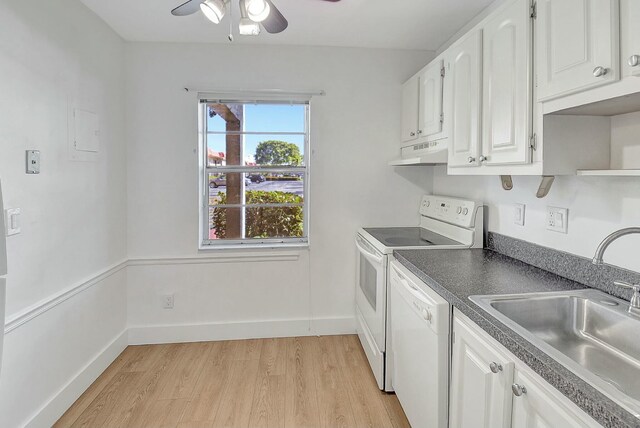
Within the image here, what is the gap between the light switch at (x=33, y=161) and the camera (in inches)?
67.6

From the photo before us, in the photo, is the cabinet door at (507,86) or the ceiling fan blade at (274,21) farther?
the ceiling fan blade at (274,21)

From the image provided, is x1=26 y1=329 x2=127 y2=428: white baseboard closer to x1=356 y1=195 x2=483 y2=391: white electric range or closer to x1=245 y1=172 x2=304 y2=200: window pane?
x1=245 y1=172 x2=304 y2=200: window pane

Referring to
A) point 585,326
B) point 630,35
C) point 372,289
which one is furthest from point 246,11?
point 585,326

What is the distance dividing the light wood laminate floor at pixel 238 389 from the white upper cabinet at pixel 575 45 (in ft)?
5.89

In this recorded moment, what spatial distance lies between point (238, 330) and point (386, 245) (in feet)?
5.02

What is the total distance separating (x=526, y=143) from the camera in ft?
4.66

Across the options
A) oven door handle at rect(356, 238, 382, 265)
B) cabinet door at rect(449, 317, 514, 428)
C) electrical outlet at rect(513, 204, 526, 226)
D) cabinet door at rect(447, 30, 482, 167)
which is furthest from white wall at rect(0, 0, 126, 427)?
electrical outlet at rect(513, 204, 526, 226)

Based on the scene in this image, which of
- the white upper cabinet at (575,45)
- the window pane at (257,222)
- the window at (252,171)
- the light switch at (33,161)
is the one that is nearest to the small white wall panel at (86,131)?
the light switch at (33,161)

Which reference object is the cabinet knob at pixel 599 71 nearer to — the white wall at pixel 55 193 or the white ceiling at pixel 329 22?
the white ceiling at pixel 329 22

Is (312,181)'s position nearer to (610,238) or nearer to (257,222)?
(257,222)

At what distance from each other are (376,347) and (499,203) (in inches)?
46.4

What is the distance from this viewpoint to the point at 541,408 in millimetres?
924

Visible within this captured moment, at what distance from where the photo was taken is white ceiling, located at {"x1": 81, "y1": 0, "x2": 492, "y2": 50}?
220 cm

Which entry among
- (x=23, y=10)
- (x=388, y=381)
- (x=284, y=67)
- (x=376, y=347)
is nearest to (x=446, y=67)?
(x=284, y=67)
